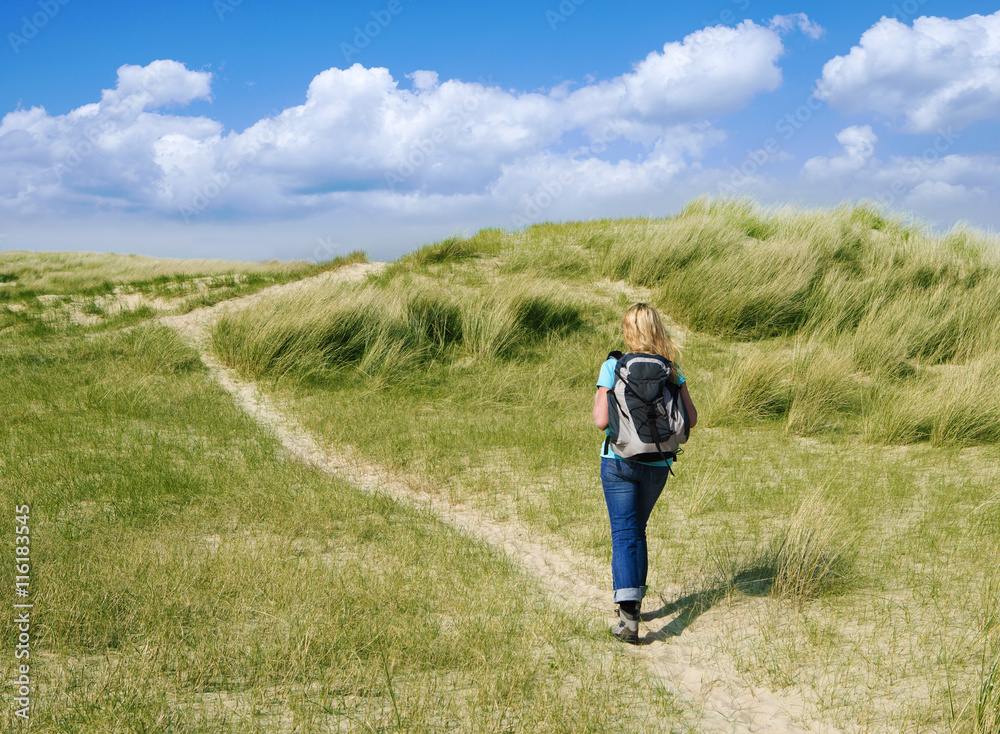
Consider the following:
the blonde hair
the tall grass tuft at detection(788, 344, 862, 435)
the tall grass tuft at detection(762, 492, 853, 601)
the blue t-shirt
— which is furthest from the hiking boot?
the tall grass tuft at detection(788, 344, 862, 435)

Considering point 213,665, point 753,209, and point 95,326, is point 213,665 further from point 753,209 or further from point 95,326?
point 753,209

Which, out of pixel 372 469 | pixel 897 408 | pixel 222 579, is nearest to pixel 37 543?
pixel 222 579

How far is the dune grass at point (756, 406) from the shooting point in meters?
3.41

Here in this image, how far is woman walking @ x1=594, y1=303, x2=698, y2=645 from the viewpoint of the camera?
10.7 ft

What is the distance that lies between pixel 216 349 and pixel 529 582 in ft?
23.0

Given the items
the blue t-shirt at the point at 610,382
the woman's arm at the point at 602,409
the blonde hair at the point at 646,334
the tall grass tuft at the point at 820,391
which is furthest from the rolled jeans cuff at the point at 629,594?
the tall grass tuft at the point at 820,391

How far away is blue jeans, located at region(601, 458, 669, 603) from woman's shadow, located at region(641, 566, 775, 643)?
321mm

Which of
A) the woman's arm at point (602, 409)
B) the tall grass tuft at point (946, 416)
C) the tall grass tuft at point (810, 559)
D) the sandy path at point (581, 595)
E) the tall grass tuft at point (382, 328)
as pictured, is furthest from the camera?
the tall grass tuft at point (382, 328)

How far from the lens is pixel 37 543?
3.91 m

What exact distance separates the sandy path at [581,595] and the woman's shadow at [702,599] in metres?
0.03

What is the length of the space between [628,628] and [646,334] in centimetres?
143

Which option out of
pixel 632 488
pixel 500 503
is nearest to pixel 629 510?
pixel 632 488

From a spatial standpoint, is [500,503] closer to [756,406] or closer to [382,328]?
[756,406]

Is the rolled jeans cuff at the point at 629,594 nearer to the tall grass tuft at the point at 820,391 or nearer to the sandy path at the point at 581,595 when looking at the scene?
the sandy path at the point at 581,595
